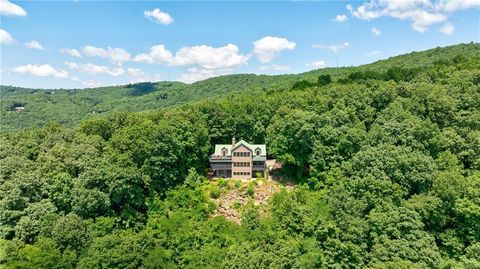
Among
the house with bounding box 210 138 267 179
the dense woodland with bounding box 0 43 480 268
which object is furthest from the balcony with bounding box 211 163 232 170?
the dense woodland with bounding box 0 43 480 268

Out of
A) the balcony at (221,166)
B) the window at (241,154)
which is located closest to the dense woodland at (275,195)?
the balcony at (221,166)

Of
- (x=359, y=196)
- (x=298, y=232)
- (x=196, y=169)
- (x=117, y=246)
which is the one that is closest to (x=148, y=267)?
(x=117, y=246)

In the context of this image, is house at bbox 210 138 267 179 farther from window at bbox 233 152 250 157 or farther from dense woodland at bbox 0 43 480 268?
dense woodland at bbox 0 43 480 268

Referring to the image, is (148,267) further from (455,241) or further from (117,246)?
(455,241)

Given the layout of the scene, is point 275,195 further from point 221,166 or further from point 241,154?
point 221,166

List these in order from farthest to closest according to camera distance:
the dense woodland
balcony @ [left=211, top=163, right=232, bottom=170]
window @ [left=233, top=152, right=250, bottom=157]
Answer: balcony @ [left=211, top=163, right=232, bottom=170] < window @ [left=233, top=152, right=250, bottom=157] < the dense woodland

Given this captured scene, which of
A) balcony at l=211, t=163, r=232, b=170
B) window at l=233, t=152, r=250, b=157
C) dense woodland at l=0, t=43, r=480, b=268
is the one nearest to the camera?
dense woodland at l=0, t=43, r=480, b=268
